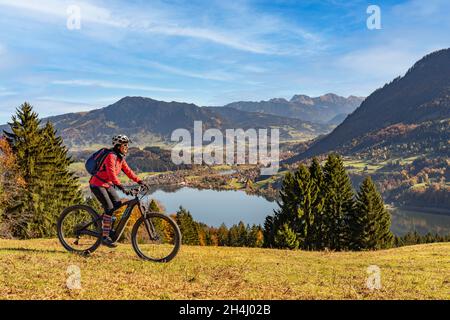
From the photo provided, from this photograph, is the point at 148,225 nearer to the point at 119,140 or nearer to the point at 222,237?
the point at 119,140

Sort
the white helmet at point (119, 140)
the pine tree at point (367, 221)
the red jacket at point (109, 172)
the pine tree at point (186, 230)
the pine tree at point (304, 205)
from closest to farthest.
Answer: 1. the red jacket at point (109, 172)
2. the white helmet at point (119, 140)
3. the pine tree at point (367, 221)
4. the pine tree at point (304, 205)
5. the pine tree at point (186, 230)

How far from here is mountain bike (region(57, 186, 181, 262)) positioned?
13.7m

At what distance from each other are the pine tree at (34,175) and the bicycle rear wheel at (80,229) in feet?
117

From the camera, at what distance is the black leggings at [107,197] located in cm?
1369

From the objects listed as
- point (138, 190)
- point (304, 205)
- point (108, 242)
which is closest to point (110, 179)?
point (138, 190)

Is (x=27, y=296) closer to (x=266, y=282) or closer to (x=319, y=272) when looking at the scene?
(x=266, y=282)

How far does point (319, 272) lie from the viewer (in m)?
15.9

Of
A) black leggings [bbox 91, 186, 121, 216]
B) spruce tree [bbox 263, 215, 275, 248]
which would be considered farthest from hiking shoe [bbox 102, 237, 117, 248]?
spruce tree [bbox 263, 215, 275, 248]

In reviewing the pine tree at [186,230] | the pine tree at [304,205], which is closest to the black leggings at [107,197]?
the pine tree at [304,205]

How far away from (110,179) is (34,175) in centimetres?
4204

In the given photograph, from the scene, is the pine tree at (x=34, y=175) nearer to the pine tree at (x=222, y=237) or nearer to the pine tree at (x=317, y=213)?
the pine tree at (x=317, y=213)
